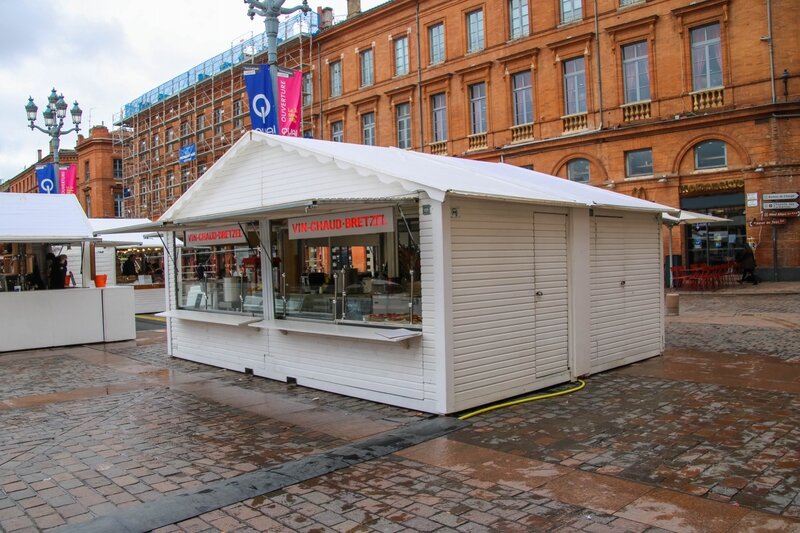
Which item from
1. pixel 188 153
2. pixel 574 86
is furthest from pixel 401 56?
pixel 188 153

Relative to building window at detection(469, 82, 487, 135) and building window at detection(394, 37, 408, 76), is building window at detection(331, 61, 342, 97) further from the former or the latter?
building window at detection(469, 82, 487, 135)

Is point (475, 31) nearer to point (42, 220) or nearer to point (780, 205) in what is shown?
point (780, 205)

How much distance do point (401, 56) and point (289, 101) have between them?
20943mm

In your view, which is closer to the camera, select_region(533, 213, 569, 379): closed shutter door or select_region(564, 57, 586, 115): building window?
select_region(533, 213, 569, 379): closed shutter door

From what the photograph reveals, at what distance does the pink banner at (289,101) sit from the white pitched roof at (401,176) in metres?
3.55

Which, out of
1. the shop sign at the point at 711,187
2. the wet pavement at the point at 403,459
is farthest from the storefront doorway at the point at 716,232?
the wet pavement at the point at 403,459

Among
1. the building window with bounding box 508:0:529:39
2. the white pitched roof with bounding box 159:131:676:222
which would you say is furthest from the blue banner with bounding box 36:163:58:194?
the building window with bounding box 508:0:529:39

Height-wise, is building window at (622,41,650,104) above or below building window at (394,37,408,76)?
below

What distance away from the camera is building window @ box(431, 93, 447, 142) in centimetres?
3256

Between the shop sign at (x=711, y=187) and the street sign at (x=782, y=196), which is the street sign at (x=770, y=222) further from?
the shop sign at (x=711, y=187)

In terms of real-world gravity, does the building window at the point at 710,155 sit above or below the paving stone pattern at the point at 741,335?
above

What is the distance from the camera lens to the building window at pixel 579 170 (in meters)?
27.7

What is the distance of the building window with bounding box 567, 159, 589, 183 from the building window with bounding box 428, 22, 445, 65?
8.84 metres

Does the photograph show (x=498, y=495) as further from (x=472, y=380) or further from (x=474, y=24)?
(x=474, y=24)
